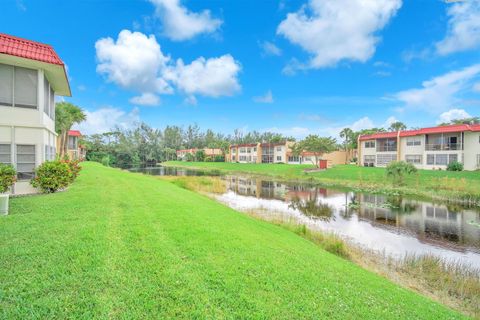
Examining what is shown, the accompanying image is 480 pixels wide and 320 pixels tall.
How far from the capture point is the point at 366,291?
17.4ft

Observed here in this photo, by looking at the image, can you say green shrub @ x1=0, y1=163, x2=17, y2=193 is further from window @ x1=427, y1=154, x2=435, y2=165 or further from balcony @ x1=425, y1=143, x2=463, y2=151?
window @ x1=427, y1=154, x2=435, y2=165

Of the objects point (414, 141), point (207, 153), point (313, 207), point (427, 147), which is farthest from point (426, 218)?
point (207, 153)

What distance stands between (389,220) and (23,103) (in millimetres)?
20913

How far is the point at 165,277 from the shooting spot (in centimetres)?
443

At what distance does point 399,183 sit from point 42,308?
3298 cm

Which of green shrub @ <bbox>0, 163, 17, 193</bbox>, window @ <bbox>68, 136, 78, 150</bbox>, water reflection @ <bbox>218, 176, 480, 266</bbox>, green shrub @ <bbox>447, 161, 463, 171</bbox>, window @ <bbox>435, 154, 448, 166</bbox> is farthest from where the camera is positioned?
window @ <bbox>68, 136, 78, 150</bbox>

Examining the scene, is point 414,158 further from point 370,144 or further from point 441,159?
point 370,144

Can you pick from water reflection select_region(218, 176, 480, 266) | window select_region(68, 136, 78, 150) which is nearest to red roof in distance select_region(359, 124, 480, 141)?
water reflection select_region(218, 176, 480, 266)

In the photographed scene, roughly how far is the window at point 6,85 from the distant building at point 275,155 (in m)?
51.8

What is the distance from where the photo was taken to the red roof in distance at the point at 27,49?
31.9 ft

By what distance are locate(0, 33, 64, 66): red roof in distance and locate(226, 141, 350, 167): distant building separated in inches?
2001

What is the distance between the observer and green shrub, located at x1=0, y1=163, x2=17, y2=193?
30.7 feet

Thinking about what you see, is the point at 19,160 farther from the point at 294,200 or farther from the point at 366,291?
the point at 294,200

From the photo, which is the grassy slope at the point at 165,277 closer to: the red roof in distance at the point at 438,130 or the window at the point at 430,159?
the red roof in distance at the point at 438,130
